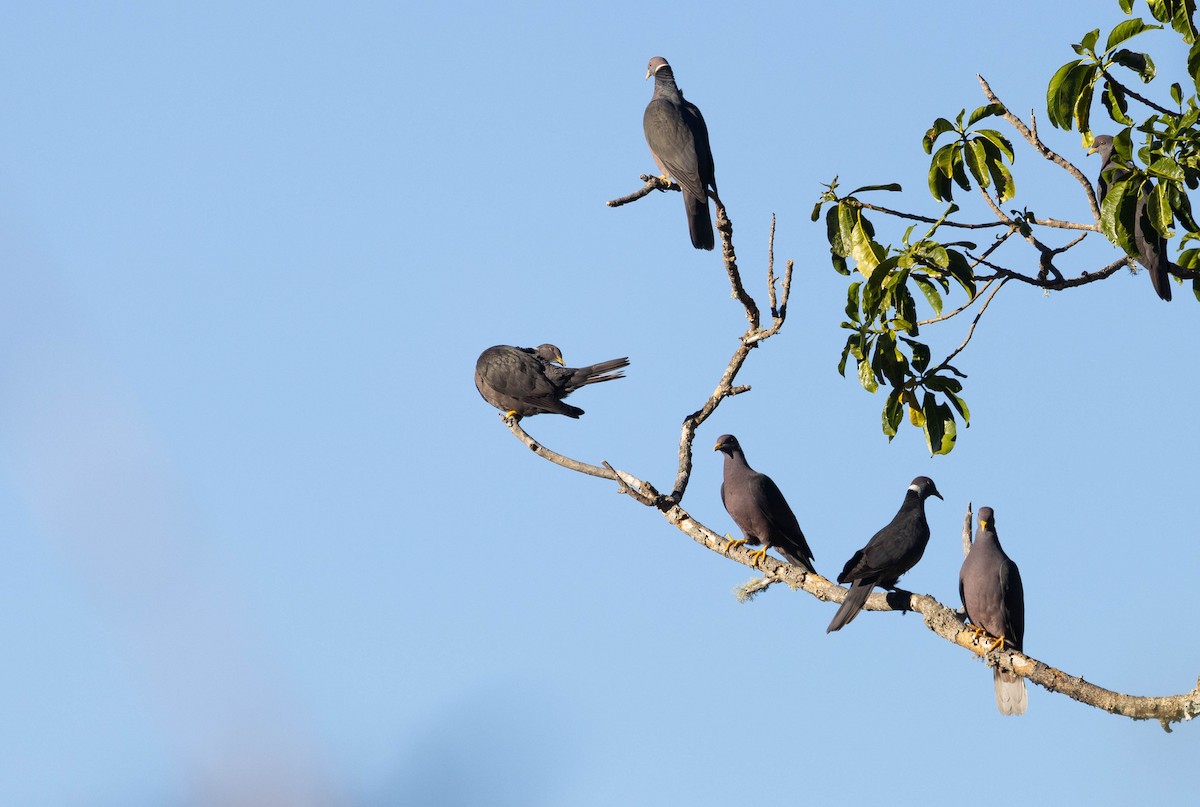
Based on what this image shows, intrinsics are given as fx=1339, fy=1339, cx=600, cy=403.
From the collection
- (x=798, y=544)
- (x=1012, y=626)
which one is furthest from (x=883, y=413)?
(x=798, y=544)

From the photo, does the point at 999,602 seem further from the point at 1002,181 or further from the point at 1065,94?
the point at 1065,94

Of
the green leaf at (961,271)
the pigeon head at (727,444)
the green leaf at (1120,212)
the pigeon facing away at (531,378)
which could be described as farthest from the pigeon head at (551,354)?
the green leaf at (1120,212)

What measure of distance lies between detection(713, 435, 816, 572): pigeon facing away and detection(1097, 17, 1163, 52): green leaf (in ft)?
12.0

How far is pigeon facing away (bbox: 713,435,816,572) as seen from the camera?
7.04 meters

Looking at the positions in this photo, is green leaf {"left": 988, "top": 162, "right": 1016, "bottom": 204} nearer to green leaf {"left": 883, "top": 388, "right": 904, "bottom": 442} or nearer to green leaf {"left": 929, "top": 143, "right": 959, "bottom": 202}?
green leaf {"left": 929, "top": 143, "right": 959, "bottom": 202}

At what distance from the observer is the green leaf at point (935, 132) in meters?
4.28

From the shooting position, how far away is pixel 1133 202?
3.66 meters

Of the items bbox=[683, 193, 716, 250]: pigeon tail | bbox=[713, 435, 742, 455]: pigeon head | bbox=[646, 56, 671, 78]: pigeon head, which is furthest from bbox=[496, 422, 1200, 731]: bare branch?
bbox=[646, 56, 671, 78]: pigeon head

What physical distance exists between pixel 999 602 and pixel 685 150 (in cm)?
293

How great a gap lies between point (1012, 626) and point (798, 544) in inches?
53.1

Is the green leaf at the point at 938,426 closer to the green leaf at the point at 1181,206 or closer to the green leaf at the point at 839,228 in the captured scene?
the green leaf at the point at 839,228

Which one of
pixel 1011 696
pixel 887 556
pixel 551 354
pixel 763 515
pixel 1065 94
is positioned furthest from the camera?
pixel 551 354

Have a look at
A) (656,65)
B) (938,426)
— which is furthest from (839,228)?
(656,65)

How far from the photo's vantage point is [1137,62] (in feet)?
12.9
